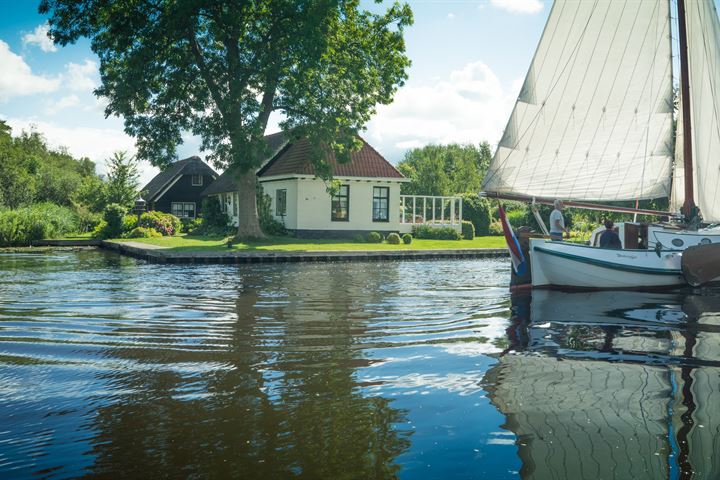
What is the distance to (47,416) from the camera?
5.34 meters

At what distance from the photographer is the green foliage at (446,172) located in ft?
242

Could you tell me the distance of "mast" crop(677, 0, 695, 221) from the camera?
51.8ft

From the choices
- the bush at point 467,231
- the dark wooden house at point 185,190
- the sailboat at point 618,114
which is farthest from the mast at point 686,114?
the dark wooden house at point 185,190

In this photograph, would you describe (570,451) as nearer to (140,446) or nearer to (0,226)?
(140,446)

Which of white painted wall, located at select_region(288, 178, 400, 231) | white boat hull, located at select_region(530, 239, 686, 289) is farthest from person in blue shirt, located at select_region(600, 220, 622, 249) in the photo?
white painted wall, located at select_region(288, 178, 400, 231)

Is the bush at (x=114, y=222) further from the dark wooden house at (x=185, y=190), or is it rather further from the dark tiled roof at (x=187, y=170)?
the dark wooden house at (x=185, y=190)

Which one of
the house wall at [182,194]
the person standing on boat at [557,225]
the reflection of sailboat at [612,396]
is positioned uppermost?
the house wall at [182,194]

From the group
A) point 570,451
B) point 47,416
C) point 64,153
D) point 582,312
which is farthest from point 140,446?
point 64,153

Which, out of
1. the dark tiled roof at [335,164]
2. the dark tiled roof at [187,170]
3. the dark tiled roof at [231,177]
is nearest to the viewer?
the dark tiled roof at [335,164]

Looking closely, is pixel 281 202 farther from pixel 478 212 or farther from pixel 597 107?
pixel 597 107

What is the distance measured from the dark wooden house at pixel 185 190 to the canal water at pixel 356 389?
41426mm

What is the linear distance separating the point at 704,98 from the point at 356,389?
14.2 metres

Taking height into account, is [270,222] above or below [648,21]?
below

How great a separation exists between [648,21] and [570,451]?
1423 centimetres
